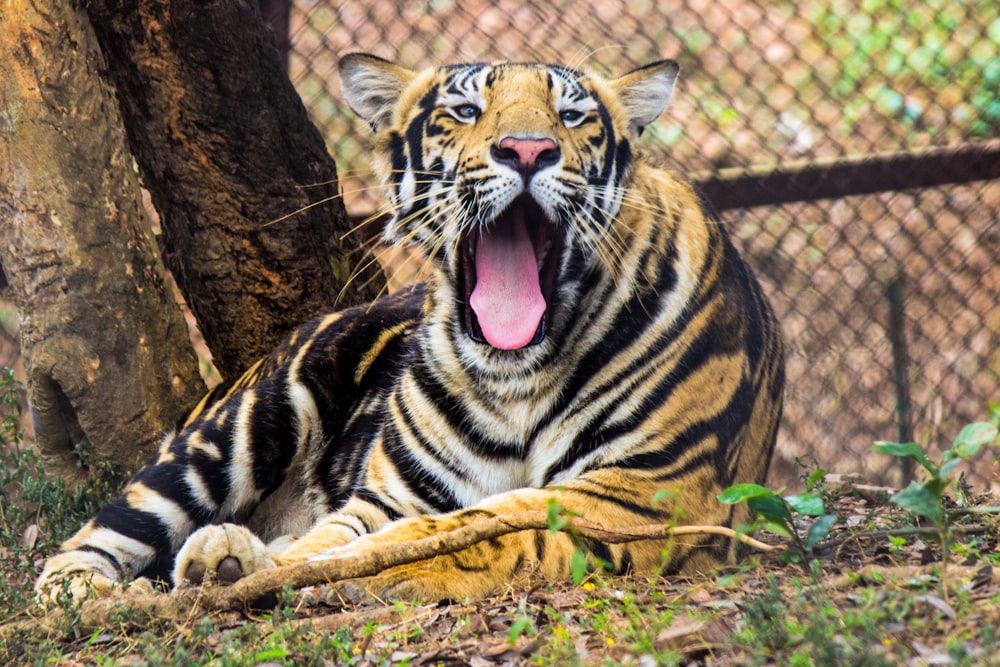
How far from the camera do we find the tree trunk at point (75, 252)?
3.92m

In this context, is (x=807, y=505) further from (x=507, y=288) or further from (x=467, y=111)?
(x=467, y=111)

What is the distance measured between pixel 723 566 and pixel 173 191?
2.62 metres

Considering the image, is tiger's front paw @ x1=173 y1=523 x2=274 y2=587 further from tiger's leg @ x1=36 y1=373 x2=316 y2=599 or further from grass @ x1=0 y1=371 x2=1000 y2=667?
tiger's leg @ x1=36 y1=373 x2=316 y2=599

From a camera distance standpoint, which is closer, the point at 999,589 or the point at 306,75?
the point at 999,589

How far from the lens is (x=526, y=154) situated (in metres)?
3.18

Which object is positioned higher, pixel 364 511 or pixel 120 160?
pixel 120 160

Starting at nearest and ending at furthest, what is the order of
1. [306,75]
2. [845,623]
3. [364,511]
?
[845,623], [364,511], [306,75]

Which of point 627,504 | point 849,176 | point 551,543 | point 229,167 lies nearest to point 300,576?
point 551,543

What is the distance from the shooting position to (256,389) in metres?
4.10

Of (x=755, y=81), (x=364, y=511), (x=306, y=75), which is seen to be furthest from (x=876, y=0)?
(x=364, y=511)

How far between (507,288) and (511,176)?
1.16 feet

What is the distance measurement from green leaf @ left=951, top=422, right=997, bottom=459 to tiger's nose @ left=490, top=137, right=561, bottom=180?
1.33 metres

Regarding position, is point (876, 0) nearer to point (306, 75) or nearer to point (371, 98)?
point (306, 75)

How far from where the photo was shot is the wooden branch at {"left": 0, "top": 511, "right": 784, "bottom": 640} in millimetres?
2863
